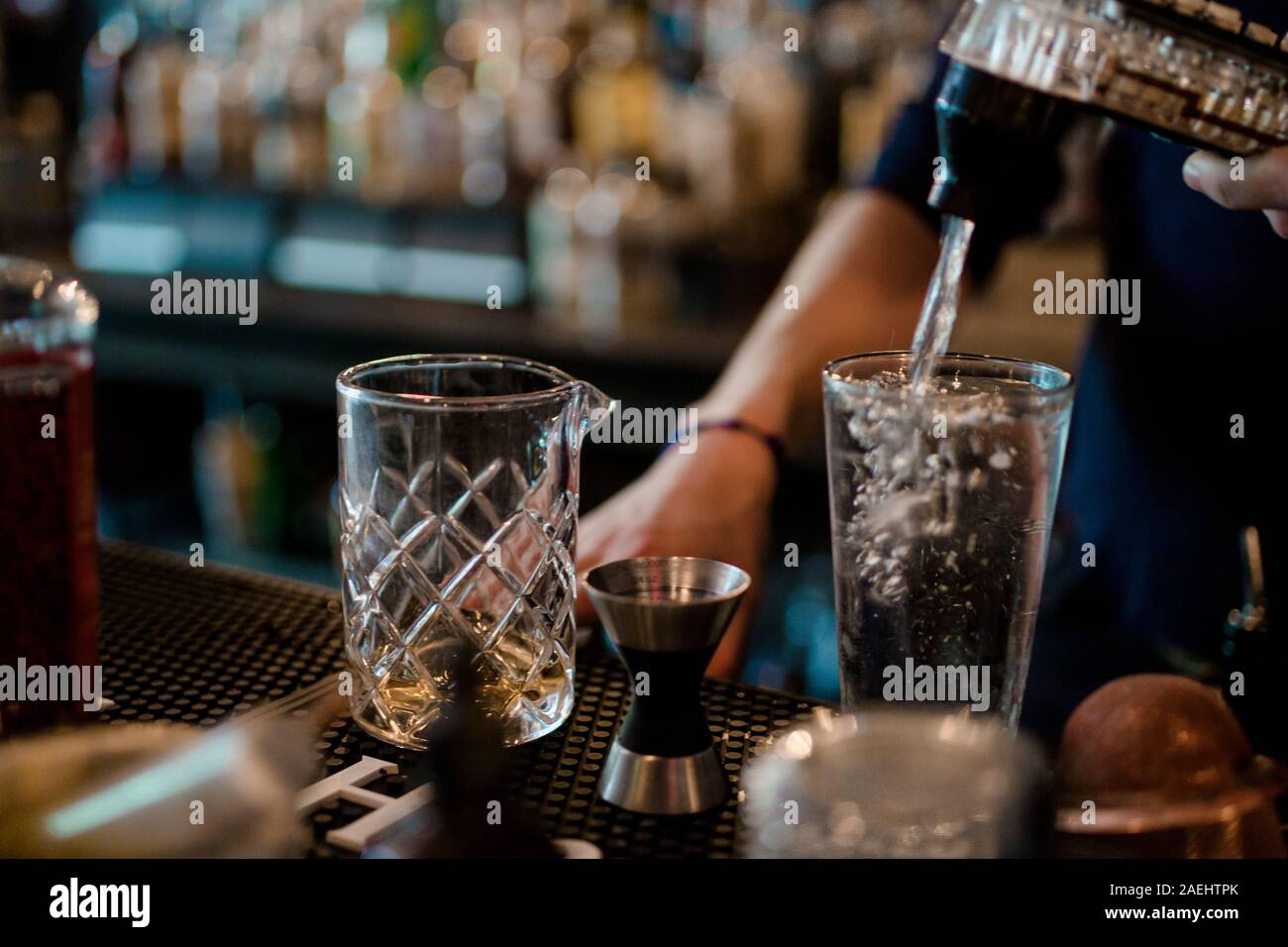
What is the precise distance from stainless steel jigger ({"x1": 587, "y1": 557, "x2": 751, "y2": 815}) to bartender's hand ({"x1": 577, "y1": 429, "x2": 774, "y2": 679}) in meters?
0.24

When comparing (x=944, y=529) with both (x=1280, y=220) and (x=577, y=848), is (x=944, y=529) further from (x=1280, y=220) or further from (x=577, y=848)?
(x=1280, y=220)

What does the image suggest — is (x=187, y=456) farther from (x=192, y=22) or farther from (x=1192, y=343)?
(x=1192, y=343)

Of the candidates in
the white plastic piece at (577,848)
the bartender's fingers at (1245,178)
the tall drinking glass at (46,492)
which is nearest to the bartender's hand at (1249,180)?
the bartender's fingers at (1245,178)

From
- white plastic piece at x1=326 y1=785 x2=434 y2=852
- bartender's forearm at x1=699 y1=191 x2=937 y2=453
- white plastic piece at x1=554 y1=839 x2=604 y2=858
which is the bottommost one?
white plastic piece at x1=326 y1=785 x2=434 y2=852

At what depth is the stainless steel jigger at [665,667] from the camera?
2.32 feet

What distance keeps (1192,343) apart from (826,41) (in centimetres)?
159

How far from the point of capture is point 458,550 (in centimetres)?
82

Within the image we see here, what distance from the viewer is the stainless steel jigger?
0.71 metres

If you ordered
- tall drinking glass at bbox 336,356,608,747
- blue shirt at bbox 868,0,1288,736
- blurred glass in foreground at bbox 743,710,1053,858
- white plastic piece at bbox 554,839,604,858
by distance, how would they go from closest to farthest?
blurred glass in foreground at bbox 743,710,1053,858
white plastic piece at bbox 554,839,604,858
tall drinking glass at bbox 336,356,608,747
blue shirt at bbox 868,0,1288,736

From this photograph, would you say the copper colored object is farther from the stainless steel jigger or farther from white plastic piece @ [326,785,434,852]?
white plastic piece @ [326,785,434,852]

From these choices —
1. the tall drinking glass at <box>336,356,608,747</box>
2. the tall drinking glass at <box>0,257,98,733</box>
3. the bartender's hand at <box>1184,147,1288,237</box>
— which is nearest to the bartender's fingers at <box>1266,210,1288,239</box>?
the bartender's hand at <box>1184,147,1288,237</box>

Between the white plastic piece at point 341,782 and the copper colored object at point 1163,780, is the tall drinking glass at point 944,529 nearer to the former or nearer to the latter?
the copper colored object at point 1163,780

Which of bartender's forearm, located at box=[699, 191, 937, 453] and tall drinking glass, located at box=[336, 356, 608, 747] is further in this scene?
bartender's forearm, located at box=[699, 191, 937, 453]
